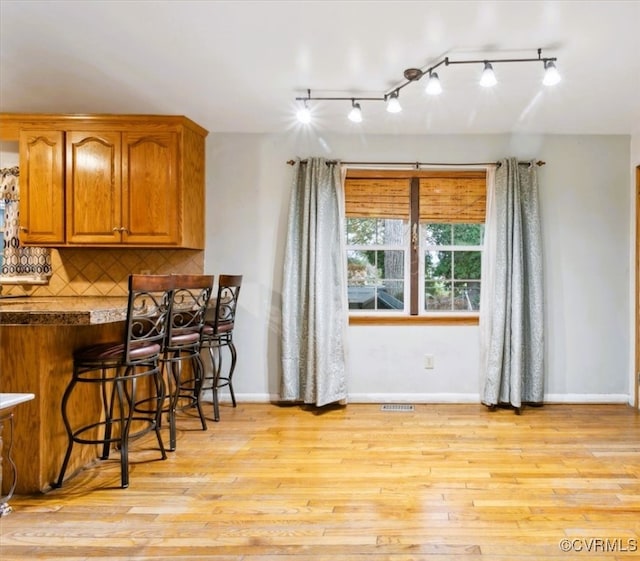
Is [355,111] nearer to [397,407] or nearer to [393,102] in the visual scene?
[393,102]

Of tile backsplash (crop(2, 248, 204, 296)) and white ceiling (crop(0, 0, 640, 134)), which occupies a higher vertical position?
white ceiling (crop(0, 0, 640, 134))

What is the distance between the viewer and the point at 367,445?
8.93ft

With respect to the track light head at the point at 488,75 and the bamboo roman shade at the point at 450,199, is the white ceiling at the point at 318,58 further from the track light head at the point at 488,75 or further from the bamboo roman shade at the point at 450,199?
the bamboo roman shade at the point at 450,199

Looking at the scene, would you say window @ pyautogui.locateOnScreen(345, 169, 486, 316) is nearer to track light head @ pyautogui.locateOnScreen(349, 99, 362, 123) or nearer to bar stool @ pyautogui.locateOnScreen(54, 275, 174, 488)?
track light head @ pyautogui.locateOnScreen(349, 99, 362, 123)

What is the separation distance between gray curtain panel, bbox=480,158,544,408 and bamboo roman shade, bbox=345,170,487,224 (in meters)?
0.23

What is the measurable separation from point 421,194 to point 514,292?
3.75 ft

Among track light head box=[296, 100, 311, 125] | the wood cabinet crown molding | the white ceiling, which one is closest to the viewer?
the white ceiling

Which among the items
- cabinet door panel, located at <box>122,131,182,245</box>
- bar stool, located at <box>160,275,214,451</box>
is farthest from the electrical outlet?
cabinet door panel, located at <box>122,131,182,245</box>

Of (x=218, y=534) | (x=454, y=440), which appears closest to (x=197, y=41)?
(x=218, y=534)

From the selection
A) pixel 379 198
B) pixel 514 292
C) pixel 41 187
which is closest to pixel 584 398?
pixel 514 292

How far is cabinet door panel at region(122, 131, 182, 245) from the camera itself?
128 inches

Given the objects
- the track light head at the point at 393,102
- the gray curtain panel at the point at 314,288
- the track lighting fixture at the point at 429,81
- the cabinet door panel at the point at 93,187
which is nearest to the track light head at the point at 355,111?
the track lighting fixture at the point at 429,81

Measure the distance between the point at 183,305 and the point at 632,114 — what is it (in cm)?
363

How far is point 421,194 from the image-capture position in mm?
3686
